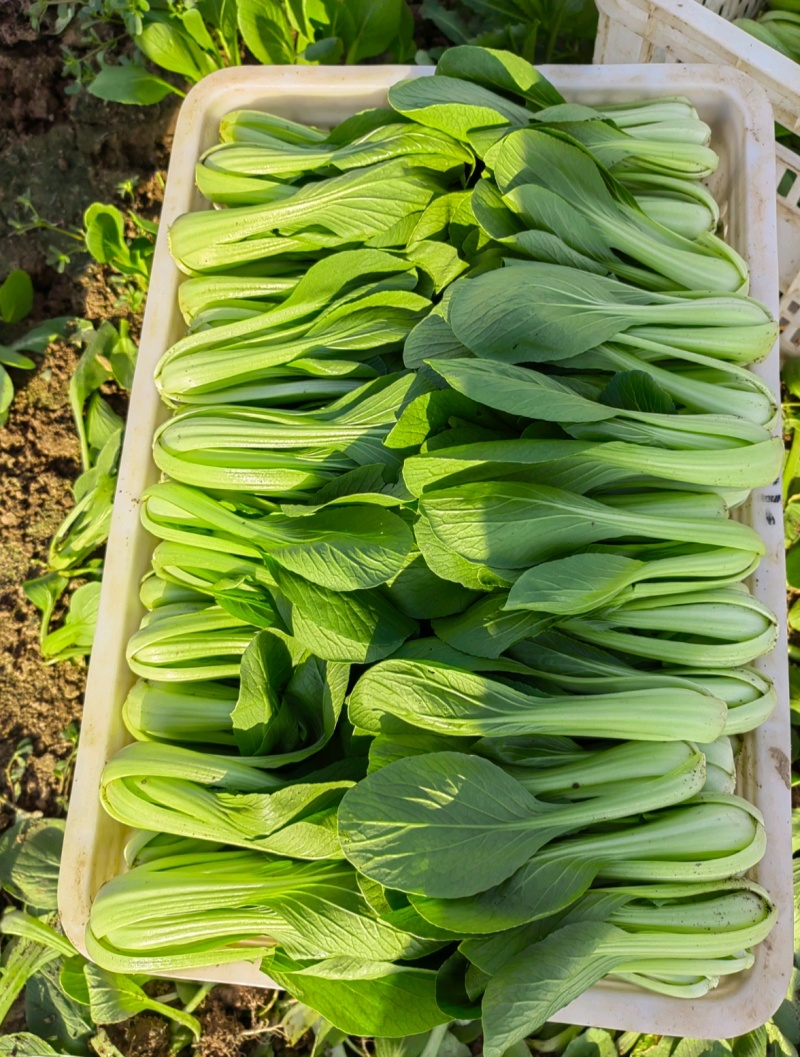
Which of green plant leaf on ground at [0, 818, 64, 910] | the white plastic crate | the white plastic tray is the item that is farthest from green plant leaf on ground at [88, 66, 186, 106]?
green plant leaf on ground at [0, 818, 64, 910]

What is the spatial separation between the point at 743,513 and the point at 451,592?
661 mm

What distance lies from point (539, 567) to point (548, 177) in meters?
0.74

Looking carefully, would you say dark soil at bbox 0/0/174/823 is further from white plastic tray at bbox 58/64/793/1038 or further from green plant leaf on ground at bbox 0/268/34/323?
white plastic tray at bbox 58/64/793/1038

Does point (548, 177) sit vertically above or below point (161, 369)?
above

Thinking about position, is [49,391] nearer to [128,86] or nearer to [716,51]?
[128,86]

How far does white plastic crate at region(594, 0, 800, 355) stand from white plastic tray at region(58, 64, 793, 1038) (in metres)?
0.07

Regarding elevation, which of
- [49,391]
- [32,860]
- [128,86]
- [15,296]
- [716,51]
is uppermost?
[716,51]

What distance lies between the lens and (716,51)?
1891mm

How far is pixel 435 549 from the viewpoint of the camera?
1363mm

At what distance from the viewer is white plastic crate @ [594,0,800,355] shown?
1.85 metres

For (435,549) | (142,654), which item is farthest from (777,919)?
(142,654)

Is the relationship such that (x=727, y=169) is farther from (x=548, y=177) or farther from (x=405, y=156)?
(x=405, y=156)

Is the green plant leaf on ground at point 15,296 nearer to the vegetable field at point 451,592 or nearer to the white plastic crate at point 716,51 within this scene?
the vegetable field at point 451,592

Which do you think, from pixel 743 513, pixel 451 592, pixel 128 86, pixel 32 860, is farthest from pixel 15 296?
pixel 743 513
